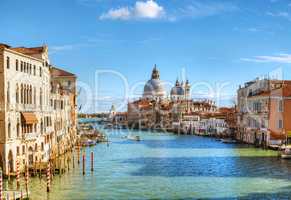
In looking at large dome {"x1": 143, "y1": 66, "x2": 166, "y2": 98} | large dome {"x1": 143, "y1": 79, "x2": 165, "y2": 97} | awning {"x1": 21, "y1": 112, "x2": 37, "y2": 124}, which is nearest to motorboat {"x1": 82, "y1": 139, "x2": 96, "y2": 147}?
awning {"x1": 21, "y1": 112, "x2": 37, "y2": 124}

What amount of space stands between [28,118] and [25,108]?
55 centimetres

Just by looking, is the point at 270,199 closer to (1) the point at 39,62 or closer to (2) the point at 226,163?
(2) the point at 226,163

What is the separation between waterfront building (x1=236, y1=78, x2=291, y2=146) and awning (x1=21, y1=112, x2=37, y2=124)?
702 inches

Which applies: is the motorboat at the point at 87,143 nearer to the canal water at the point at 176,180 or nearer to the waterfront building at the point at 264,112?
the canal water at the point at 176,180

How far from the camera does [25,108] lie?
2128 centimetres

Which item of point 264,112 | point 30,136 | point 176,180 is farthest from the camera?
point 264,112

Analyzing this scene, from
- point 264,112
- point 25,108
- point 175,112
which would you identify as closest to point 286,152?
point 264,112

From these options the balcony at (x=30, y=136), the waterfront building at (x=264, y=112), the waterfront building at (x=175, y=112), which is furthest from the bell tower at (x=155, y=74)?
the balcony at (x=30, y=136)

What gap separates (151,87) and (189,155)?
89.5m

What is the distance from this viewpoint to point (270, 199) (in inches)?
609

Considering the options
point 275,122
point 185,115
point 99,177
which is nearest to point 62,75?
point 275,122

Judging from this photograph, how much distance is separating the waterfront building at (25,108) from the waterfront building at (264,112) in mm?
15675

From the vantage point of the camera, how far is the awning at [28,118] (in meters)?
20.8

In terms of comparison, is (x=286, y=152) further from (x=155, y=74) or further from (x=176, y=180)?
(x=155, y=74)
